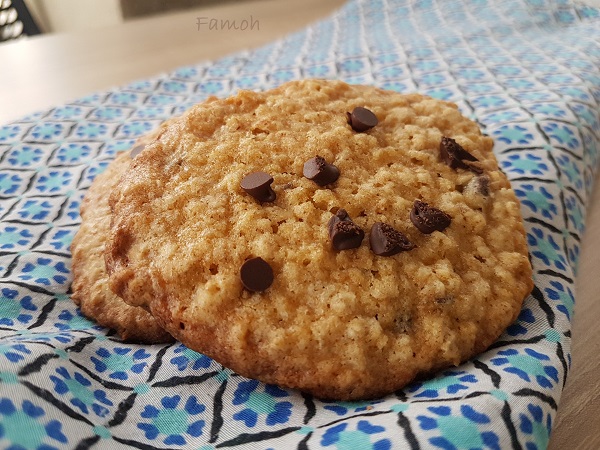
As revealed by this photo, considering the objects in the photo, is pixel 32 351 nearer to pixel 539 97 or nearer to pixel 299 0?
pixel 539 97

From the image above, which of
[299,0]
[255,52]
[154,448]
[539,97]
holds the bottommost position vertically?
[299,0]

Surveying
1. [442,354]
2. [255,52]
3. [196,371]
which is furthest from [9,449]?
[255,52]

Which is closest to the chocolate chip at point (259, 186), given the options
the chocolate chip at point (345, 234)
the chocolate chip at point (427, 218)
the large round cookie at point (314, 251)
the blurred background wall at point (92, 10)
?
the large round cookie at point (314, 251)

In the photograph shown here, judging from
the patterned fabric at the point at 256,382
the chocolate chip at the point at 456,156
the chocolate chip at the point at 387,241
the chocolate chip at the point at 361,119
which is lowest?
the patterned fabric at the point at 256,382

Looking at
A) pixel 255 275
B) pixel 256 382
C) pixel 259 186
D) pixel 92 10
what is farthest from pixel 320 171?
pixel 92 10

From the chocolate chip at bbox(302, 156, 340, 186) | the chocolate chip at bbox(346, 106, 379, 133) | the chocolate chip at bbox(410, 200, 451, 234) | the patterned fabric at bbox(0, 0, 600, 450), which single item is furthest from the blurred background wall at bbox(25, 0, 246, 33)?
the chocolate chip at bbox(410, 200, 451, 234)

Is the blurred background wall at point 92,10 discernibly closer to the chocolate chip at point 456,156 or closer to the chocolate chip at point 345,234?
the chocolate chip at point 456,156
